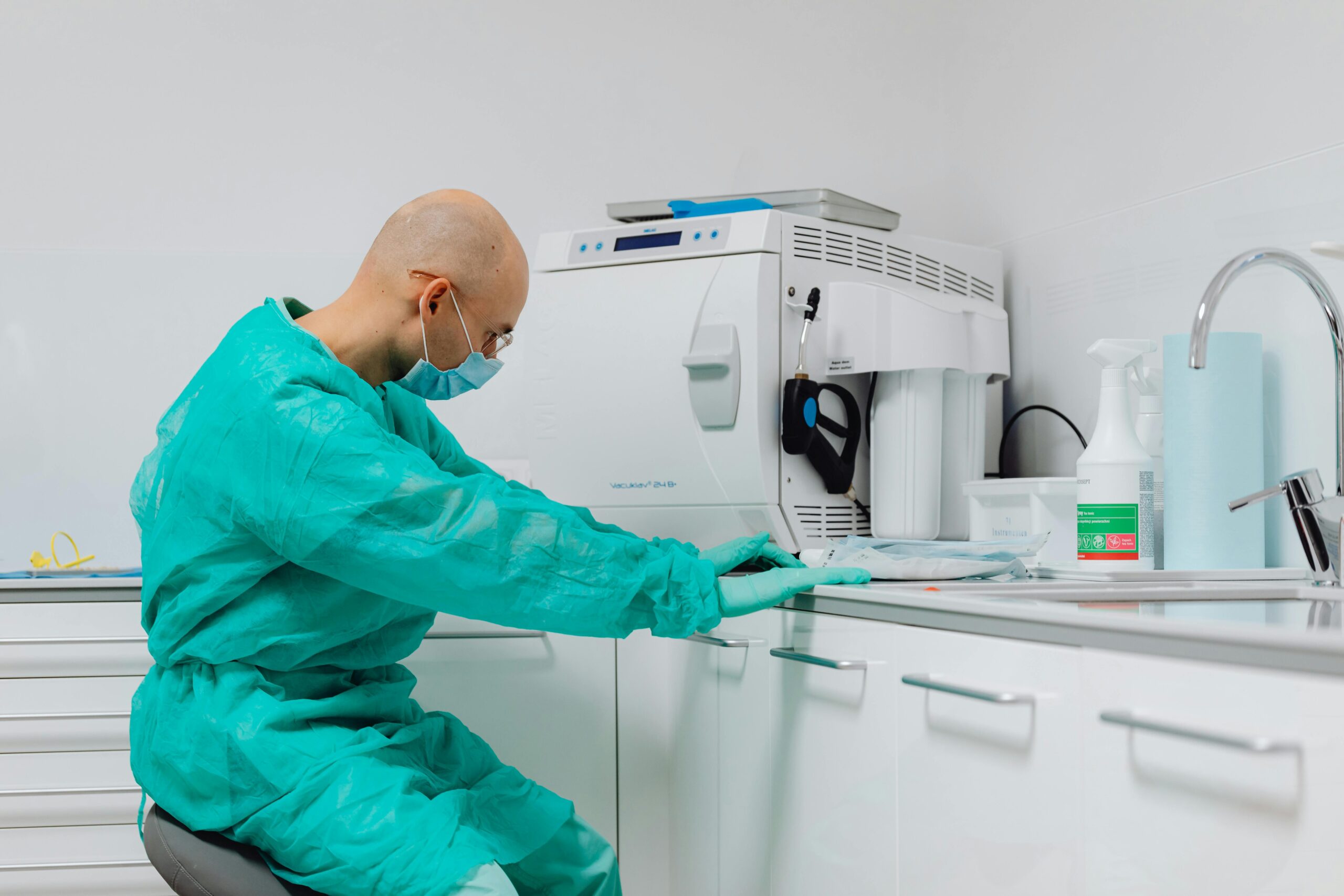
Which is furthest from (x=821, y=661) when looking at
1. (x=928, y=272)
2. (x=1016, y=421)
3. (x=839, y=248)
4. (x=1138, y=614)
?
(x=1016, y=421)

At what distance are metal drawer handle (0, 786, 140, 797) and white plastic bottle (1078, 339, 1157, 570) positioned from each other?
137cm

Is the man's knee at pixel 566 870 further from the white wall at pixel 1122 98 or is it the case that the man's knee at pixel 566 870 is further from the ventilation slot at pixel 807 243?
the white wall at pixel 1122 98

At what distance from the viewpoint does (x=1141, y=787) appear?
2.41 feet

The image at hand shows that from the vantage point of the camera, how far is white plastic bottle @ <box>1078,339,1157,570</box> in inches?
50.4

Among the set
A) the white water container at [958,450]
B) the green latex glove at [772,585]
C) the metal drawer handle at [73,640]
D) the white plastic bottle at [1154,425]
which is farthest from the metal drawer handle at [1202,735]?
the metal drawer handle at [73,640]

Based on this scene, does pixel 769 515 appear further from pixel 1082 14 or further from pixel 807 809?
pixel 1082 14

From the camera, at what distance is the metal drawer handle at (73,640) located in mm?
1562

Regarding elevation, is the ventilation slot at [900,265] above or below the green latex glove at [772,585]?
above

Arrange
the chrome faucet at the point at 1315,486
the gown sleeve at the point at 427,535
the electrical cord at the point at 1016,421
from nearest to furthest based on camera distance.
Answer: the gown sleeve at the point at 427,535
the chrome faucet at the point at 1315,486
the electrical cord at the point at 1016,421

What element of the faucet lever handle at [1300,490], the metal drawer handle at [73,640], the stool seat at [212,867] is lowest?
the stool seat at [212,867]

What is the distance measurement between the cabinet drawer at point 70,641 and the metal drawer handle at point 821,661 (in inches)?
37.7

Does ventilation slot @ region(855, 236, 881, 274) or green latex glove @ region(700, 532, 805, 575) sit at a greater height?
ventilation slot @ region(855, 236, 881, 274)

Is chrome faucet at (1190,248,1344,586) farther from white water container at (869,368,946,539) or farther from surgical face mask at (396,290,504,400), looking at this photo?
surgical face mask at (396,290,504,400)

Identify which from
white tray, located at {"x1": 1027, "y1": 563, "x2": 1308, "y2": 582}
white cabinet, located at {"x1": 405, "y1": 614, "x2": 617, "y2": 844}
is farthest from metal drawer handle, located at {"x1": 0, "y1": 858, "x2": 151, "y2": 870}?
white tray, located at {"x1": 1027, "y1": 563, "x2": 1308, "y2": 582}
